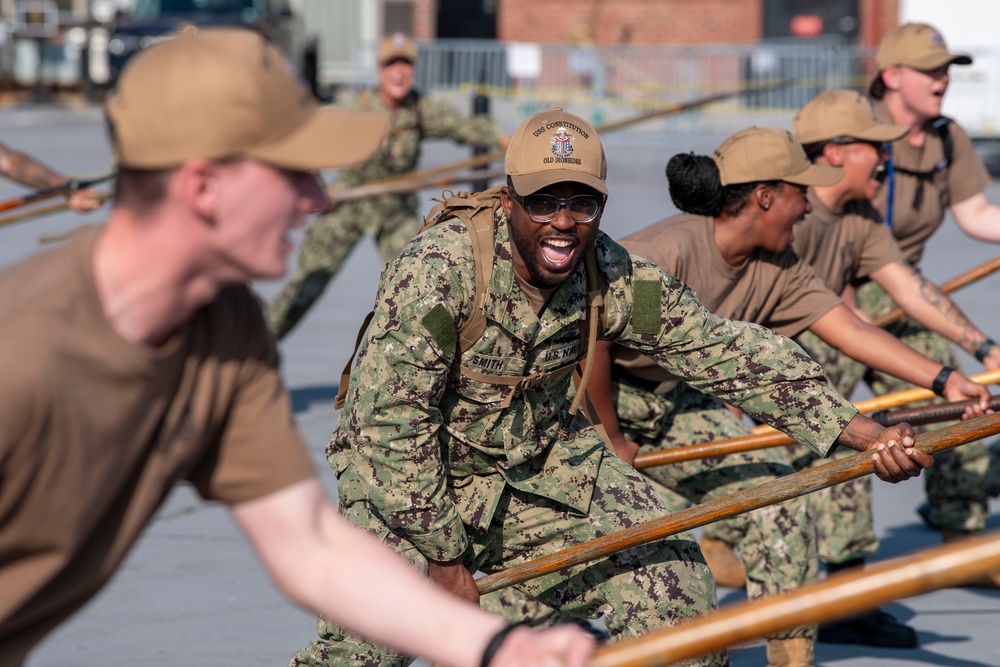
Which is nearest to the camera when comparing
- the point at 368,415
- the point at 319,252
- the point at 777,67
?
the point at 368,415

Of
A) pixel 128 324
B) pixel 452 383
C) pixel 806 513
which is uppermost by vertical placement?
pixel 128 324

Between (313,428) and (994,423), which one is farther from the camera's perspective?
(313,428)

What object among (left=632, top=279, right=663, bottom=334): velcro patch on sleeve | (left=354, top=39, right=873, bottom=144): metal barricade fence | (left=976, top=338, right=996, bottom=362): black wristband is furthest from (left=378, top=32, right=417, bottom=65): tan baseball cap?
(left=354, top=39, right=873, bottom=144): metal barricade fence

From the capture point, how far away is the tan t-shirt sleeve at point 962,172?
255 inches

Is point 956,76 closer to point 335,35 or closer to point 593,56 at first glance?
point 593,56

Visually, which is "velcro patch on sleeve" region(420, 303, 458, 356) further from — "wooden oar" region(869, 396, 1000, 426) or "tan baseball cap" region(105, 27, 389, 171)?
"wooden oar" region(869, 396, 1000, 426)

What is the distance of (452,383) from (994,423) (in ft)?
4.65

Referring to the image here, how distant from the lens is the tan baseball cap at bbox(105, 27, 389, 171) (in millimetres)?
2111

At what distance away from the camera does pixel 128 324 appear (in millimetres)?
2133

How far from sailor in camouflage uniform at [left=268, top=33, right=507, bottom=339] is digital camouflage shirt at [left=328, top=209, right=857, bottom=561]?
4838 millimetres

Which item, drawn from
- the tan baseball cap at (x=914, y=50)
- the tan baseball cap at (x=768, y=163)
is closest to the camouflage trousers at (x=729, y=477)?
the tan baseball cap at (x=768, y=163)

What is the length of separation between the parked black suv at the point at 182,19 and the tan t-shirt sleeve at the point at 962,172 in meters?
14.4

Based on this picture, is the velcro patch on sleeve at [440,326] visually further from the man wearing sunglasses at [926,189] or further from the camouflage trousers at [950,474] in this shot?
the man wearing sunglasses at [926,189]

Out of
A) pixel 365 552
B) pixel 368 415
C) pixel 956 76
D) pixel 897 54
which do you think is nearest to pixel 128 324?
pixel 365 552
